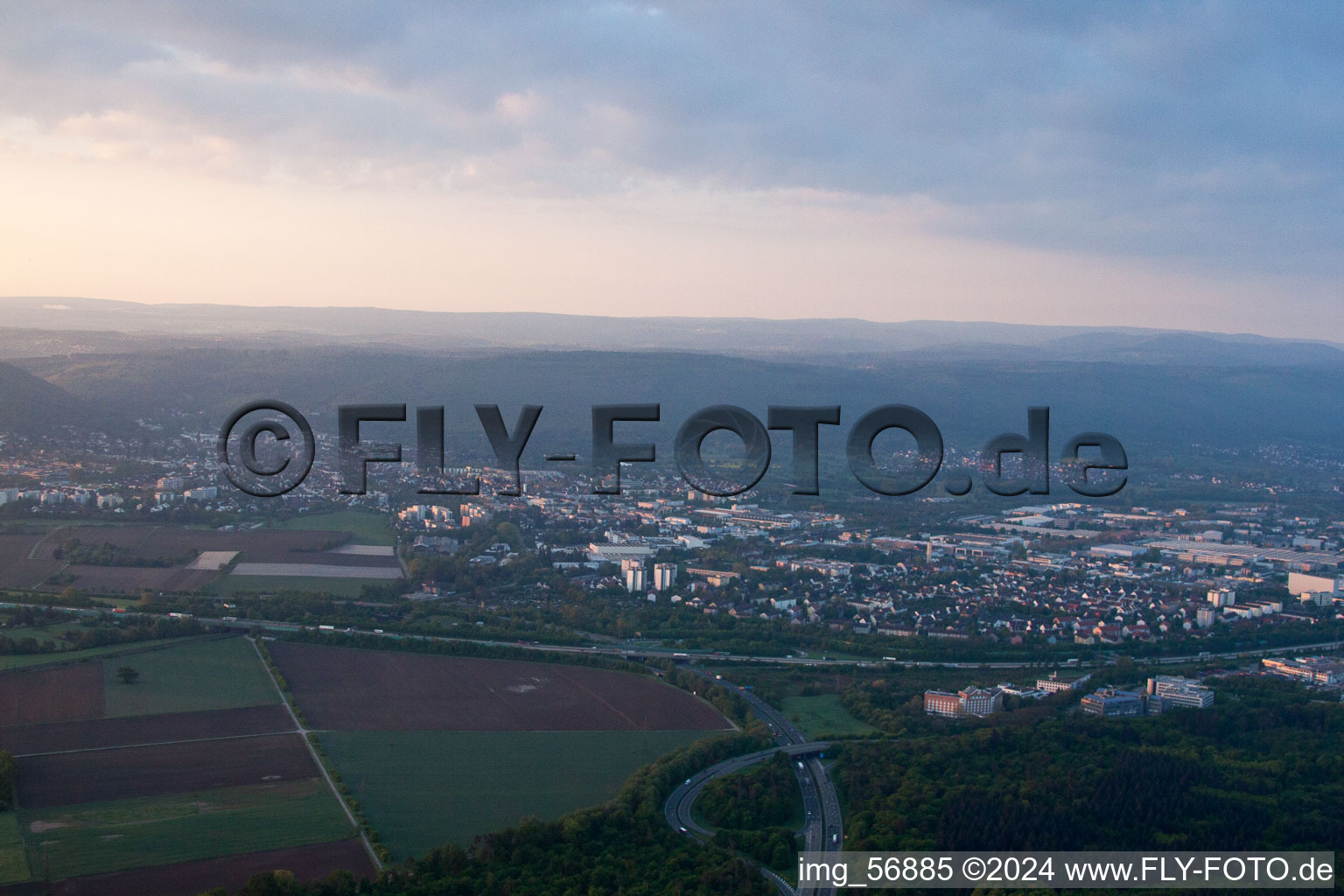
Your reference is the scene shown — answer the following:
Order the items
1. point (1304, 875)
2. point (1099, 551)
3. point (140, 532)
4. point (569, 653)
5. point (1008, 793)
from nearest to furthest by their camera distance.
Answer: point (1304, 875)
point (1008, 793)
point (569, 653)
point (140, 532)
point (1099, 551)

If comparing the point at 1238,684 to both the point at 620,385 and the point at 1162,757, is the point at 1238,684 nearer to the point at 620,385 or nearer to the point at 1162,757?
the point at 1162,757

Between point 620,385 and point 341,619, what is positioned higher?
point 620,385

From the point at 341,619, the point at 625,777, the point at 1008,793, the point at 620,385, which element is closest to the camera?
the point at 1008,793

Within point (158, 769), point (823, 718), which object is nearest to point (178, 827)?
point (158, 769)

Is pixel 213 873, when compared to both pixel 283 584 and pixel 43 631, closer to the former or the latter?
pixel 43 631

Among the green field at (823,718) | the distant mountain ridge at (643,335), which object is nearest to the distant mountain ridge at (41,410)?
the distant mountain ridge at (643,335)

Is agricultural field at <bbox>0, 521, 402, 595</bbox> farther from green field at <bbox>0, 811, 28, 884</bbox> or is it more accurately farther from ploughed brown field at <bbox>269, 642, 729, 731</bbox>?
green field at <bbox>0, 811, 28, 884</bbox>

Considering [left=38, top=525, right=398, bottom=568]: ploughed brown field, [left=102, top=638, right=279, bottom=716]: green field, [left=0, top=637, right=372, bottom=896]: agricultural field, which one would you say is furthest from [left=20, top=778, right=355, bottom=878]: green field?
[left=38, top=525, right=398, bottom=568]: ploughed brown field

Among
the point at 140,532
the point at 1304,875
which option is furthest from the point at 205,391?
the point at 1304,875
